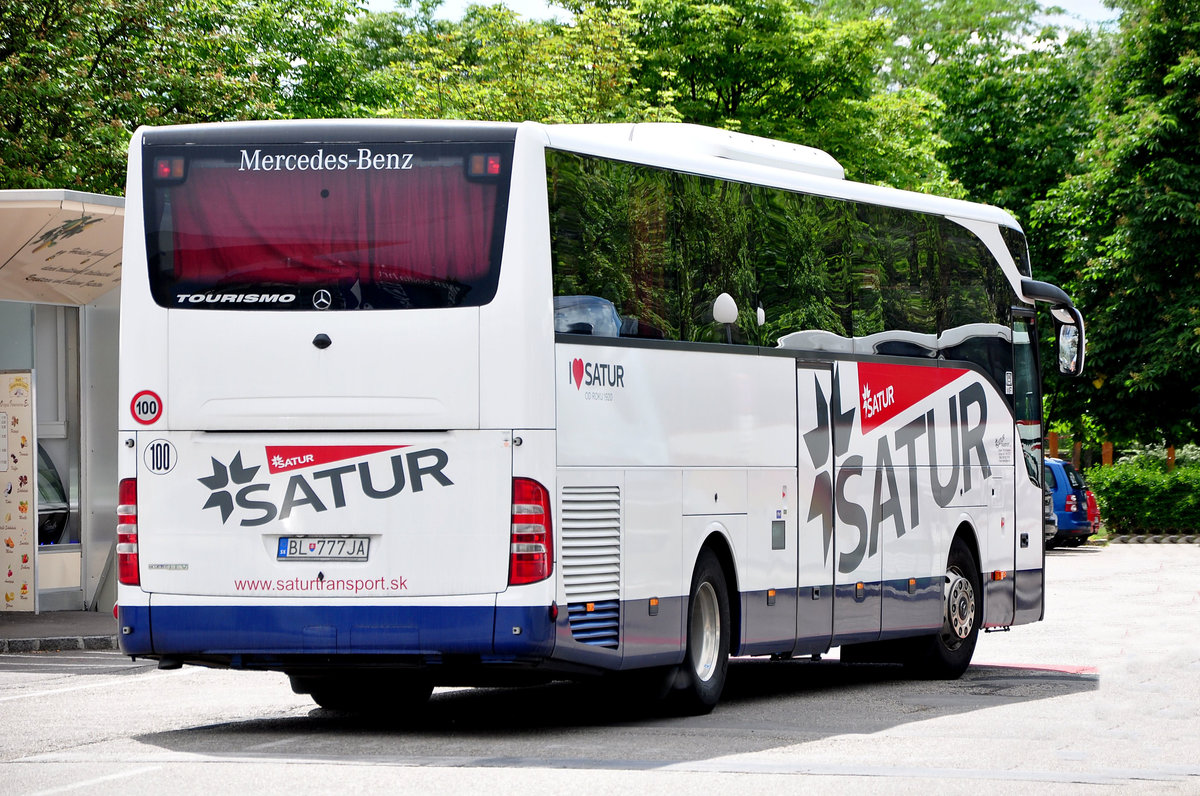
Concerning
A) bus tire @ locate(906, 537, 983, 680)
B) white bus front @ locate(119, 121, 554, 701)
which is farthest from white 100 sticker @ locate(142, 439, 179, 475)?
bus tire @ locate(906, 537, 983, 680)

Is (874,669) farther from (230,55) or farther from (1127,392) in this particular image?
(1127,392)

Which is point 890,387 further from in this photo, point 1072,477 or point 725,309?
point 1072,477

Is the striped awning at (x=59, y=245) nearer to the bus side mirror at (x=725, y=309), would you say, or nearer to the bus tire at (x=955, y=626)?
the bus side mirror at (x=725, y=309)

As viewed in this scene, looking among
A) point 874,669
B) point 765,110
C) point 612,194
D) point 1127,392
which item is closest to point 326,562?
point 612,194

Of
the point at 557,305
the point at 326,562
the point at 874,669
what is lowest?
the point at 874,669

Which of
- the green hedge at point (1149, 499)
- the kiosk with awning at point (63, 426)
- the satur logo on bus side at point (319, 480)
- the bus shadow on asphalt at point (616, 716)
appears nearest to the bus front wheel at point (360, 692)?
the bus shadow on asphalt at point (616, 716)

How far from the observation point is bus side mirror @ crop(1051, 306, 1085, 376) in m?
16.6

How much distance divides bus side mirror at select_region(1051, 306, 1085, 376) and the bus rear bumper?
7682 millimetres

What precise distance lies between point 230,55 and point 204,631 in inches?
1060

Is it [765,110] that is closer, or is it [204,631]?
[204,631]

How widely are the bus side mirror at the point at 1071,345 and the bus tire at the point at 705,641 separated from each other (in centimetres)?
548

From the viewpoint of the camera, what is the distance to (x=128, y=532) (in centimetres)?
1086

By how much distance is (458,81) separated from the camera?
3762cm

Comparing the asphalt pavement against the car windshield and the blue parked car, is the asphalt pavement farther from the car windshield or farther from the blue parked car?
the car windshield
